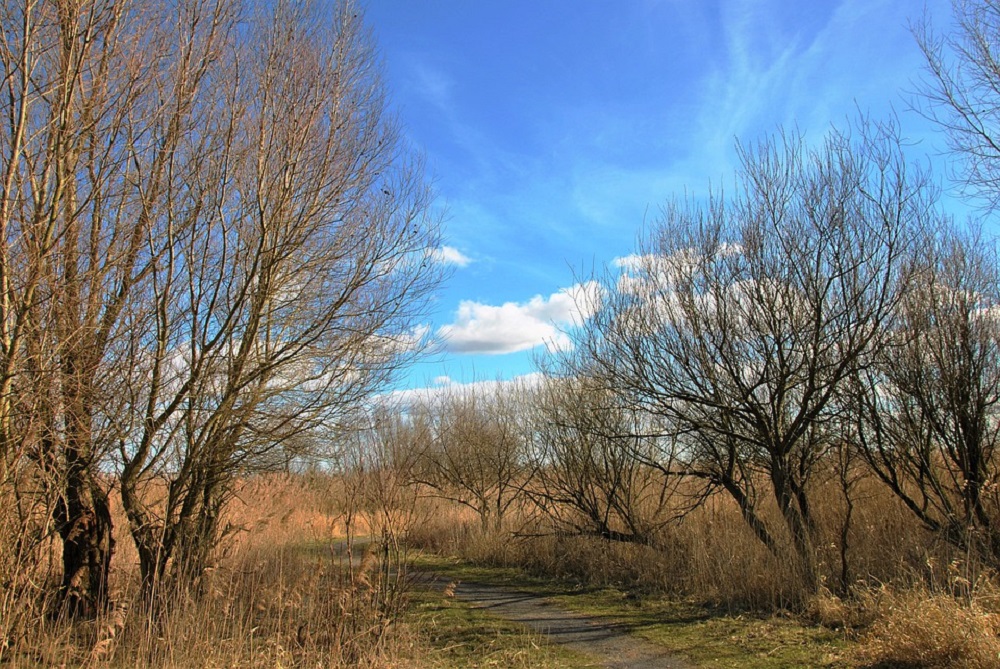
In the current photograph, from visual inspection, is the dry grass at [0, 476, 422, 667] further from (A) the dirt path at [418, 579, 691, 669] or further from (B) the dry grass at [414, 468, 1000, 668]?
(B) the dry grass at [414, 468, 1000, 668]

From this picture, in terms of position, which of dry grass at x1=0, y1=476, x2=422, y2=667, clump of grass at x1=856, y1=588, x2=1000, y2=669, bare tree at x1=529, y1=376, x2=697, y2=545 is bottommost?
clump of grass at x1=856, y1=588, x2=1000, y2=669

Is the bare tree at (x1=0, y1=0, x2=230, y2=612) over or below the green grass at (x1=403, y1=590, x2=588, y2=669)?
over

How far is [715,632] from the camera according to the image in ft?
24.0

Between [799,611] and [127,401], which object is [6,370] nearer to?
[127,401]

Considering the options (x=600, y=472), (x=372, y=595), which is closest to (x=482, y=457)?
(x=600, y=472)

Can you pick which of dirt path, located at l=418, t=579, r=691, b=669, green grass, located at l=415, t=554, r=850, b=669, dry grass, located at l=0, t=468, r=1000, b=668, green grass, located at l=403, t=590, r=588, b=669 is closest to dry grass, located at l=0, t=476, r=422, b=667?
dry grass, located at l=0, t=468, r=1000, b=668

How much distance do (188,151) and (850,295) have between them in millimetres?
8024

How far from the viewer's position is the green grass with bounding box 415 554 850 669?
615 cm

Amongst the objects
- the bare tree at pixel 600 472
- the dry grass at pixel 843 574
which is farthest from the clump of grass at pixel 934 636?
the bare tree at pixel 600 472

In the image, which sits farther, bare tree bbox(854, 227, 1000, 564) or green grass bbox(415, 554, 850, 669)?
bare tree bbox(854, 227, 1000, 564)

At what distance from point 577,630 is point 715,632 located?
1.62 m

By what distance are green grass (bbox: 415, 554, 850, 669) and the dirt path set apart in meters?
0.21

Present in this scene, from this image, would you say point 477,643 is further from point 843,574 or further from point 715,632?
point 843,574

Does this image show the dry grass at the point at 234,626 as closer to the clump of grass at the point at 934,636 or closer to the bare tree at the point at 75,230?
the bare tree at the point at 75,230
